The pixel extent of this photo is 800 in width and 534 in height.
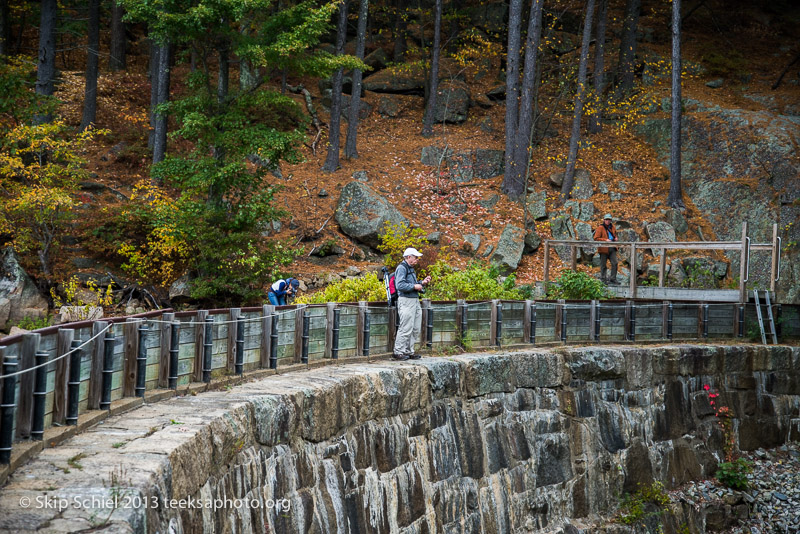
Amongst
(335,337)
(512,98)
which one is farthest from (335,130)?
(335,337)

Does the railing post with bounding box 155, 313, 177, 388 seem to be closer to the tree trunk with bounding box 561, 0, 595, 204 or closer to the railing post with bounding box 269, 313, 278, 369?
the railing post with bounding box 269, 313, 278, 369

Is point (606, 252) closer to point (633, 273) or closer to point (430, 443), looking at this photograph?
point (633, 273)

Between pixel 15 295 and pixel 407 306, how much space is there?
10.3 metres

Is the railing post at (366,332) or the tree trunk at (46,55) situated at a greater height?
the tree trunk at (46,55)

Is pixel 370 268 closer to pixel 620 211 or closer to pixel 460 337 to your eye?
pixel 460 337

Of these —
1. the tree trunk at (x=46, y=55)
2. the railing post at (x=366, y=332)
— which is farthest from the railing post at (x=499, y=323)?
the tree trunk at (x=46, y=55)

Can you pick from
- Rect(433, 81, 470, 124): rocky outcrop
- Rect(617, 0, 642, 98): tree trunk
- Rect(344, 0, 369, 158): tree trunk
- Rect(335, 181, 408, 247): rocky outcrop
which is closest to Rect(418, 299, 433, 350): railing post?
Rect(335, 181, 408, 247): rocky outcrop

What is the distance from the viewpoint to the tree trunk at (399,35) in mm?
34125

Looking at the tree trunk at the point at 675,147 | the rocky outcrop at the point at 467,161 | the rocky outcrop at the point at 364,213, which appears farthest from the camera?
the rocky outcrop at the point at 467,161

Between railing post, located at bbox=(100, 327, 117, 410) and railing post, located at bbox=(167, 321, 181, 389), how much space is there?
45.7 inches

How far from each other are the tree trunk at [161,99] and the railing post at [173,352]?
571 inches

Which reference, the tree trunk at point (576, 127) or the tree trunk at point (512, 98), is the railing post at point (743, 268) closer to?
the tree trunk at point (576, 127)

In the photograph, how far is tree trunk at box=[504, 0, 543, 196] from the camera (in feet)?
88.1

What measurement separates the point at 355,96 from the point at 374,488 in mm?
19711
